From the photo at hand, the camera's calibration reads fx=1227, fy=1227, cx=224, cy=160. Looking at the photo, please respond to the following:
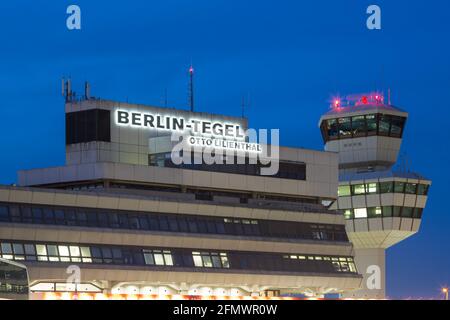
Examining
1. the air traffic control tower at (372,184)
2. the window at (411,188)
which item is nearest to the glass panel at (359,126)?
the air traffic control tower at (372,184)

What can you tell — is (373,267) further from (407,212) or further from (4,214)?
(4,214)

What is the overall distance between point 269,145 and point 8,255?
128 ft

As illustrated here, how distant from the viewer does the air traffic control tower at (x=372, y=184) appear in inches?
7111

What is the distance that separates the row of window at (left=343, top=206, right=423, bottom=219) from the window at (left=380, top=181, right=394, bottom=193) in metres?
2.50

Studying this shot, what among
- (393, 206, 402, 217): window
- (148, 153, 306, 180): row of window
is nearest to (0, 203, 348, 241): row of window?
(148, 153, 306, 180): row of window

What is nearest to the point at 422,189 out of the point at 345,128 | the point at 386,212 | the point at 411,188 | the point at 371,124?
the point at 411,188

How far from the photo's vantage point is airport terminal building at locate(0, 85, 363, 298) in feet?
403

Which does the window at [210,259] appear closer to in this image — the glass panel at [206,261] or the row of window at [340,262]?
the glass panel at [206,261]

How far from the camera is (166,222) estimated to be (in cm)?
13300

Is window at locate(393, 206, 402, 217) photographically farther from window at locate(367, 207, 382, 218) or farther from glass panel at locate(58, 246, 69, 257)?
glass panel at locate(58, 246, 69, 257)

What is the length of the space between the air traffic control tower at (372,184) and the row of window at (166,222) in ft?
102

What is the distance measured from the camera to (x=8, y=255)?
119 meters

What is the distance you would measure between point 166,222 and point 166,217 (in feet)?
1.81
